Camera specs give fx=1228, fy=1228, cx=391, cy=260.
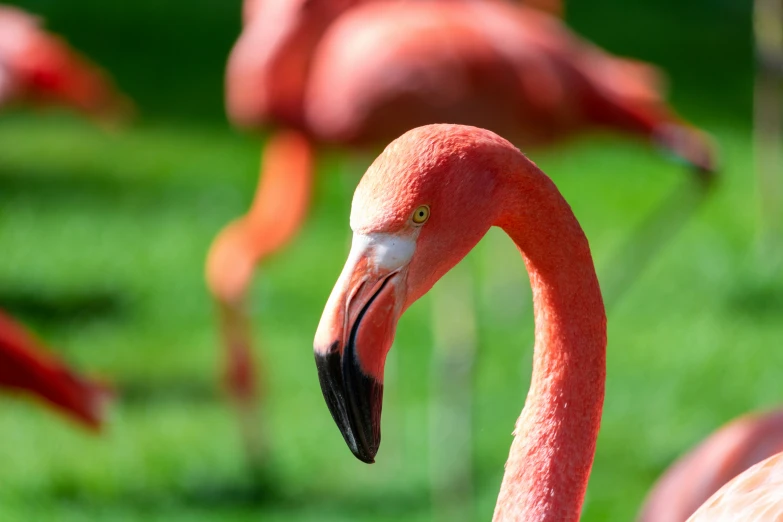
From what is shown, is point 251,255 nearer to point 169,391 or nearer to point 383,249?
point 169,391

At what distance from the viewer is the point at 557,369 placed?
4.49 ft

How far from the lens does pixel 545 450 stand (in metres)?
1.37

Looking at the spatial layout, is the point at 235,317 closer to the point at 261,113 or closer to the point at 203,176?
the point at 261,113

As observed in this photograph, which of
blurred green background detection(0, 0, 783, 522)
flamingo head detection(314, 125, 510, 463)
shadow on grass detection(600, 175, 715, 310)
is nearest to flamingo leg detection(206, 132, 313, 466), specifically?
blurred green background detection(0, 0, 783, 522)

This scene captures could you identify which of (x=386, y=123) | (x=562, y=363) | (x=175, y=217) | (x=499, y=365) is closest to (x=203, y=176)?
(x=175, y=217)

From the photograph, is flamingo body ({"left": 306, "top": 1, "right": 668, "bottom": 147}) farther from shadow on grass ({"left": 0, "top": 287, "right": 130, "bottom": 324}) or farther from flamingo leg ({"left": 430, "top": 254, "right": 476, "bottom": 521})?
shadow on grass ({"left": 0, "top": 287, "right": 130, "bottom": 324})

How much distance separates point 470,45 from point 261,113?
24.3 inches

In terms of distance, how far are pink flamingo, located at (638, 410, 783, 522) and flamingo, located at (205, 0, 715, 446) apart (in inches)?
57.7

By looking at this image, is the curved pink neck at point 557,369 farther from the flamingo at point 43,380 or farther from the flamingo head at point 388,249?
the flamingo at point 43,380

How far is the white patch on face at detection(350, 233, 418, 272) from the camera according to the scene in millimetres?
1220

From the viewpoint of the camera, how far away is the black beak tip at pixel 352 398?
1188 mm

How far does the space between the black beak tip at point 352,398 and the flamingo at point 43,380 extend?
1155mm

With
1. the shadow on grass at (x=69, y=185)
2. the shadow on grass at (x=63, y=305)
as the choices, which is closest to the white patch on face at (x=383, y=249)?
the shadow on grass at (x=63, y=305)

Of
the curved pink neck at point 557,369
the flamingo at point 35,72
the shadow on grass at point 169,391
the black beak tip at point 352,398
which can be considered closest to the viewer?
the black beak tip at point 352,398
